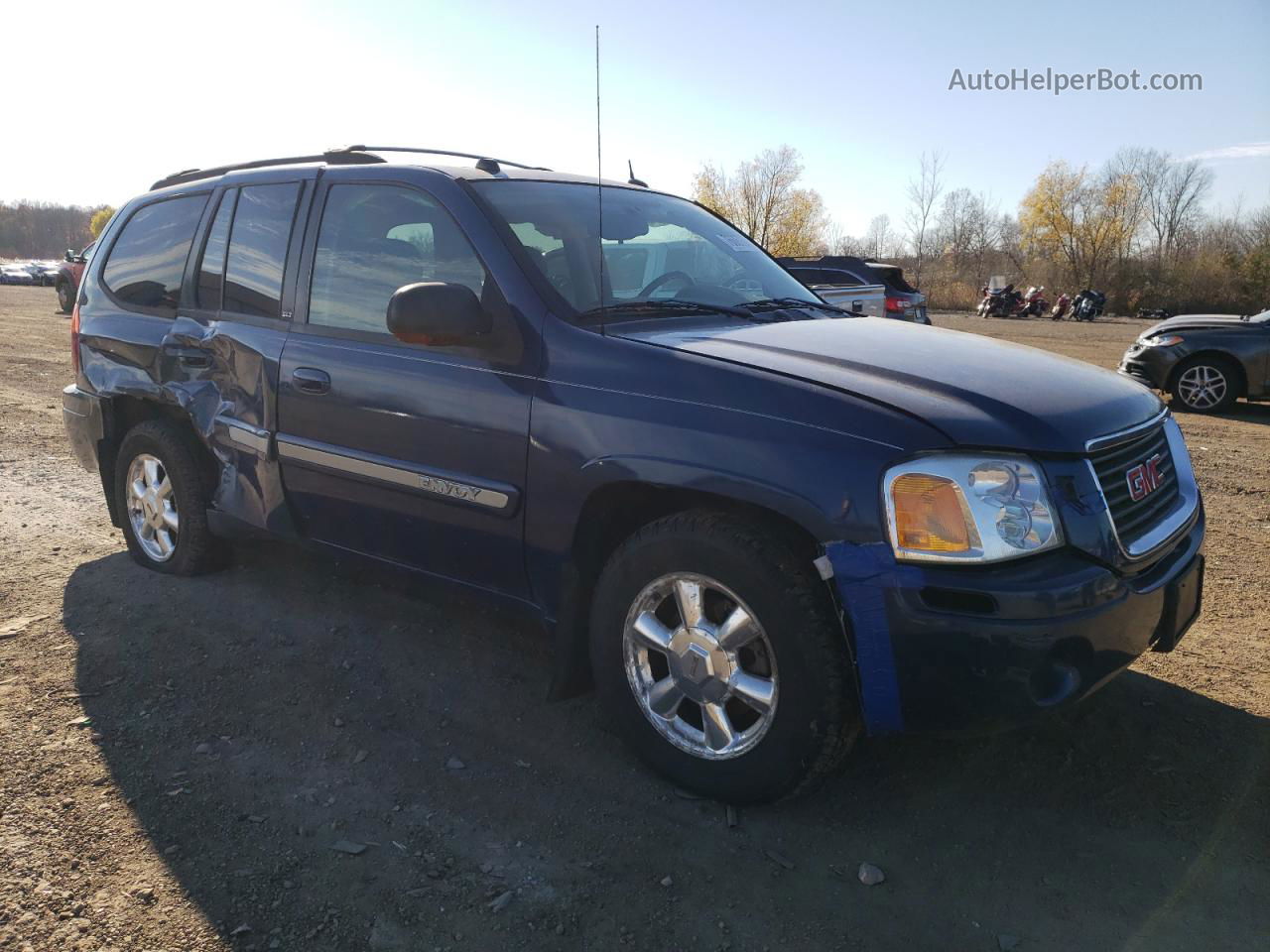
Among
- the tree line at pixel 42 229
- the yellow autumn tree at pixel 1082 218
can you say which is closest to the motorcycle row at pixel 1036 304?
the yellow autumn tree at pixel 1082 218

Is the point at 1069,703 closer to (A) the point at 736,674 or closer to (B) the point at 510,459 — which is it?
(A) the point at 736,674

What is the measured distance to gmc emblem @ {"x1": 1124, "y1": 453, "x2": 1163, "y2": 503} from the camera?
264 centimetres

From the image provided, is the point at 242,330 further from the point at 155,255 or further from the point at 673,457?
the point at 673,457

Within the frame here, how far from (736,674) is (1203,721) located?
6.04 feet

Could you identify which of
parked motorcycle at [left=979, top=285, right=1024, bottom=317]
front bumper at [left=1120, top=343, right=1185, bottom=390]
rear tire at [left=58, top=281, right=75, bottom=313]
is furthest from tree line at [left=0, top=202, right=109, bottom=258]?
front bumper at [left=1120, top=343, right=1185, bottom=390]

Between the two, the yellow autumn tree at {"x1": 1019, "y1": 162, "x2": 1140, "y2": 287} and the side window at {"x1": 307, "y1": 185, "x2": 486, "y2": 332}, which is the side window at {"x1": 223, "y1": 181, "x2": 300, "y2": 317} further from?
the yellow autumn tree at {"x1": 1019, "y1": 162, "x2": 1140, "y2": 287}

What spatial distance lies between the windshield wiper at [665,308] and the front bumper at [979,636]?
1.22 m

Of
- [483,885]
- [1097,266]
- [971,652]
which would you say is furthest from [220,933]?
[1097,266]

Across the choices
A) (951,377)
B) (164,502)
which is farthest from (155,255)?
(951,377)

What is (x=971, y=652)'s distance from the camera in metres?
2.23

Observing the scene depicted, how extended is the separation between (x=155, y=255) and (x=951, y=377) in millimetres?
3870

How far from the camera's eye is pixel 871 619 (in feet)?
7.57

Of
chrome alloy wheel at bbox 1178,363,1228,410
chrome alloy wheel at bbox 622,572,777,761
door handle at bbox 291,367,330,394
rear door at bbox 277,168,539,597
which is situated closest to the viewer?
chrome alloy wheel at bbox 622,572,777,761

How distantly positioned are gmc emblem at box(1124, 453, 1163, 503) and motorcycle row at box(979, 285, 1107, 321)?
40.6 m
